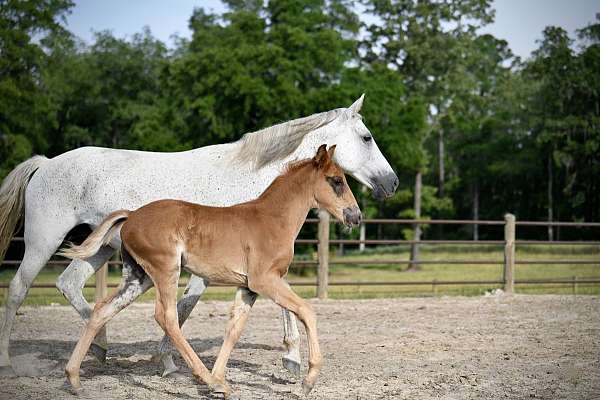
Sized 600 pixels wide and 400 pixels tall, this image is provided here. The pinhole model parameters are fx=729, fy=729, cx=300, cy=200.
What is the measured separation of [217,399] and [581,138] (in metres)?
32.8

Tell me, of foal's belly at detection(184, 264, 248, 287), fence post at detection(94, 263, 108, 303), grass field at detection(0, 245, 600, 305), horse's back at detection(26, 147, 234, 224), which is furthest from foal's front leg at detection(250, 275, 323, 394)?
grass field at detection(0, 245, 600, 305)

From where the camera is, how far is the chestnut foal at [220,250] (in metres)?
4.60

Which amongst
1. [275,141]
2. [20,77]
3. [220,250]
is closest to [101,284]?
[275,141]

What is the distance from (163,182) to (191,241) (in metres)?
1.23

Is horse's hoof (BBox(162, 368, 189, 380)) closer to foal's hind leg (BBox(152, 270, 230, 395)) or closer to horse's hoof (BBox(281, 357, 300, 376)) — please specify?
horse's hoof (BBox(281, 357, 300, 376))

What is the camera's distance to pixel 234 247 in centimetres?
472

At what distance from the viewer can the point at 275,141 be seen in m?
6.00

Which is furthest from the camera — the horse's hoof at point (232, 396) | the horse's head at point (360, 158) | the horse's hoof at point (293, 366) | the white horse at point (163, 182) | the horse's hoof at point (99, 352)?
the horse's head at point (360, 158)

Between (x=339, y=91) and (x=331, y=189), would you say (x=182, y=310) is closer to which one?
(x=331, y=189)

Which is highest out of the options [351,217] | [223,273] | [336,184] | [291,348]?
[336,184]

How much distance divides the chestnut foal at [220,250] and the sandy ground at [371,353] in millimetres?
504

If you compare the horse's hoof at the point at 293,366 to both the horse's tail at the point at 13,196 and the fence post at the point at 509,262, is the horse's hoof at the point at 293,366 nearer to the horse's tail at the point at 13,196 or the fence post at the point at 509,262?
the horse's tail at the point at 13,196

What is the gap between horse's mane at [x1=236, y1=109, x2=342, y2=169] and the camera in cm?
589

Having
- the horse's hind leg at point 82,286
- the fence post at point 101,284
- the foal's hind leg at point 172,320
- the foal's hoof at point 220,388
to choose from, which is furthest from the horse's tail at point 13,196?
the fence post at point 101,284
